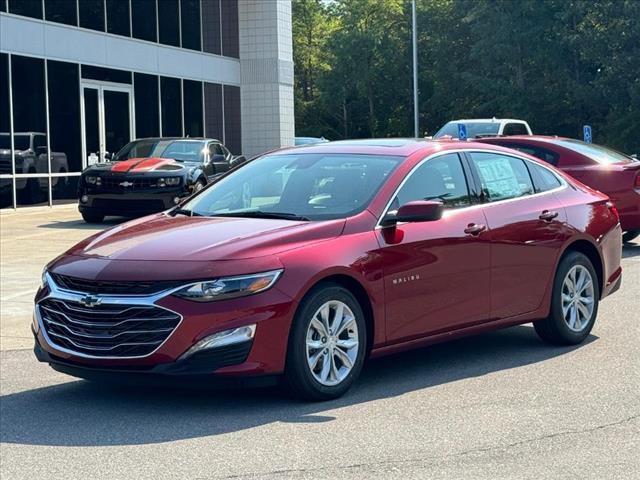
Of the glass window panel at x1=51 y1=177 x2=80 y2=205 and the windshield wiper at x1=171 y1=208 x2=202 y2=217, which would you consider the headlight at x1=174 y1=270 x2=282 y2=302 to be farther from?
the glass window panel at x1=51 y1=177 x2=80 y2=205

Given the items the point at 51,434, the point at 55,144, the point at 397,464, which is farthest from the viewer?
the point at 55,144

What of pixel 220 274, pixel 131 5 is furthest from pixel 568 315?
pixel 131 5

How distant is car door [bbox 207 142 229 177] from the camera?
20438mm

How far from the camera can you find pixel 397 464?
5.30 m

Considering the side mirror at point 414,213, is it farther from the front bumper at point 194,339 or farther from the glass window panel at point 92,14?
the glass window panel at point 92,14

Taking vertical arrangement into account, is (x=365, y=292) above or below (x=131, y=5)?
below

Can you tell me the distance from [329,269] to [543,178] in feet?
8.96

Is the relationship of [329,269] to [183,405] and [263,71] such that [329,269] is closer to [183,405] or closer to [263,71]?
[183,405]

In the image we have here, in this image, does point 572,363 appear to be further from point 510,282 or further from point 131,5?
point 131,5

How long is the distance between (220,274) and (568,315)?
129 inches

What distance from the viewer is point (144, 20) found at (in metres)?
29.2

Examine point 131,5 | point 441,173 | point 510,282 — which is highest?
point 131,5

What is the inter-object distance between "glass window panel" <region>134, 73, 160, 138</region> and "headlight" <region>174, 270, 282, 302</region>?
75.0 ft

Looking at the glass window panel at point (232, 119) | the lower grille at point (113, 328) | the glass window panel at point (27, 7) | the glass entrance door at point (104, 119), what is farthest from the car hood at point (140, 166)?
the glass window panel at point (232, 119)
